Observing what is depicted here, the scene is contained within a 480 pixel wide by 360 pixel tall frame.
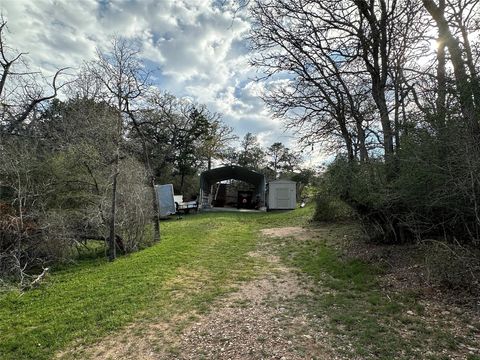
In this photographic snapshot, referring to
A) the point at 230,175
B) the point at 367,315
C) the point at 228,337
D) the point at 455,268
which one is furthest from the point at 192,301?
the point at 230,175

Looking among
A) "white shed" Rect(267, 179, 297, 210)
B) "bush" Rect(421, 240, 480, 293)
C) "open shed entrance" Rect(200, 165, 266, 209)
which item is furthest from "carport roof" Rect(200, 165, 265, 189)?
"bush" Rect(421, 240, 480, 293)

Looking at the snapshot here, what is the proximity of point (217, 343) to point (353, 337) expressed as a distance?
1652mm

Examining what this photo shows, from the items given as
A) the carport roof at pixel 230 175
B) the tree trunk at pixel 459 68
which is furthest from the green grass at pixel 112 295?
the carport roof at pixel 230 175

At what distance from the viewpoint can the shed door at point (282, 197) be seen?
917 inches

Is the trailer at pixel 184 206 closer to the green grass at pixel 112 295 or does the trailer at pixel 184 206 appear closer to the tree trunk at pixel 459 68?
the green grass at pixel 112 295

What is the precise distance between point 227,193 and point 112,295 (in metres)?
25.6

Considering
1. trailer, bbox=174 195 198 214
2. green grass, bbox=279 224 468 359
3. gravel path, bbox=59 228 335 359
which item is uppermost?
trailer, bbox=174 195 198 214

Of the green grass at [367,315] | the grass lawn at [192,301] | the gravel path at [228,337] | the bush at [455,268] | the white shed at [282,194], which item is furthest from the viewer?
the white shed at [282,194]

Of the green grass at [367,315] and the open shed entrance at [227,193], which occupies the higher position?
the open shed entrance at [227,193]

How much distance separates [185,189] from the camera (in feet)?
102

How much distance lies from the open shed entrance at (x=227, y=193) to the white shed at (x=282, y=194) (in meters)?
2.51

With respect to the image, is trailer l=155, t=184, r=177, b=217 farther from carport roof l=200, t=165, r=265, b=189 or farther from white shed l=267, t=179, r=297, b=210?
white shed l=267, t=179, r=297, b=210

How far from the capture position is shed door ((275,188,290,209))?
23297 millimetres

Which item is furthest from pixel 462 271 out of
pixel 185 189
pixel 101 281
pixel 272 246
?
pixel 185 189
